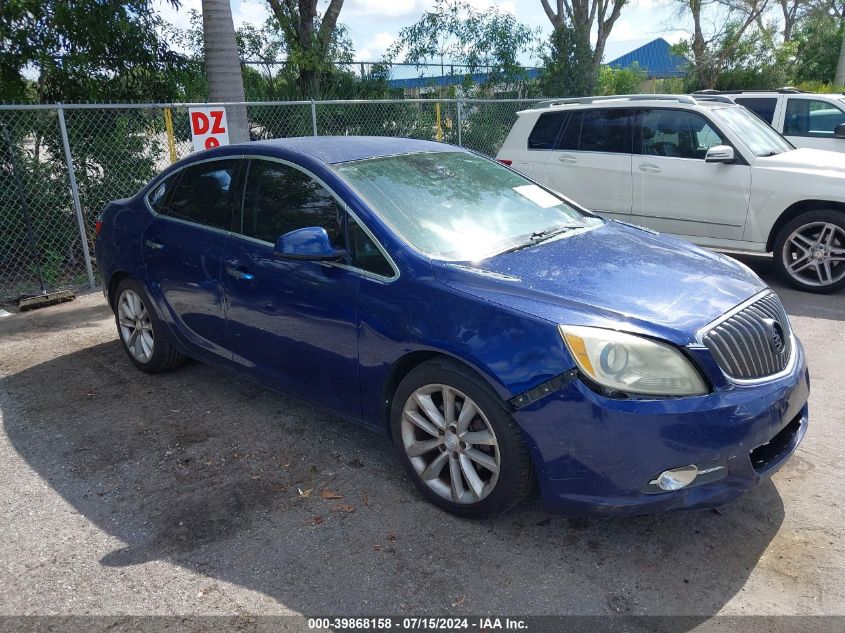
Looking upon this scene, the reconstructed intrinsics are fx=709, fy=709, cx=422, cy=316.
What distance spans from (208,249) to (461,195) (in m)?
1.58

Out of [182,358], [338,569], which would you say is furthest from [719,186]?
[338,569]

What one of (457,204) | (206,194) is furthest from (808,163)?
(206,194)

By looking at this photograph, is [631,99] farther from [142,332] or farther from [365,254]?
[142,332]

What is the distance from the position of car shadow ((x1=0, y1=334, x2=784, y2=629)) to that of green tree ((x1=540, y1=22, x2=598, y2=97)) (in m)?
12.9

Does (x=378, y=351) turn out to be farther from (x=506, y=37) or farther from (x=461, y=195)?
(x=506, y=37)

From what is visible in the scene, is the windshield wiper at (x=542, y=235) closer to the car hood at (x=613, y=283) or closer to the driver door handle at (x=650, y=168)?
the car hood at (x=613, y=283)

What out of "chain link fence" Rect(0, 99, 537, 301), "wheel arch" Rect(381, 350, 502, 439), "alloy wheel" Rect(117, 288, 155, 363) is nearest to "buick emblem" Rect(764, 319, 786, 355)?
"wheel arch" Rect(381, 350, 502, 439)

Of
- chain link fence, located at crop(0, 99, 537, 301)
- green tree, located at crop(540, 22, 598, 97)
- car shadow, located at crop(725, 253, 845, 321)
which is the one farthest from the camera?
green tree, located at crop(540, 22, 598, 97)

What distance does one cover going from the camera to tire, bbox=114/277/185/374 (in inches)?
196

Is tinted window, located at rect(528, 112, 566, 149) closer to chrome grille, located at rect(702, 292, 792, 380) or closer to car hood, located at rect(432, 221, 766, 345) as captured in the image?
car hood, located at rect(432, 221, 766, 345)

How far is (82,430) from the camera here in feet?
14.5

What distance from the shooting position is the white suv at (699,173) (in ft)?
22.3

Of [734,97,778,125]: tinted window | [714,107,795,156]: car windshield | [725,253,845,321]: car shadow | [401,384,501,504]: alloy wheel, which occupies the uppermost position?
[734,97,778,125]: tinted window

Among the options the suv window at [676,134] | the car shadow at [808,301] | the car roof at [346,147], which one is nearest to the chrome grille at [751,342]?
the car roof at [346,147]
